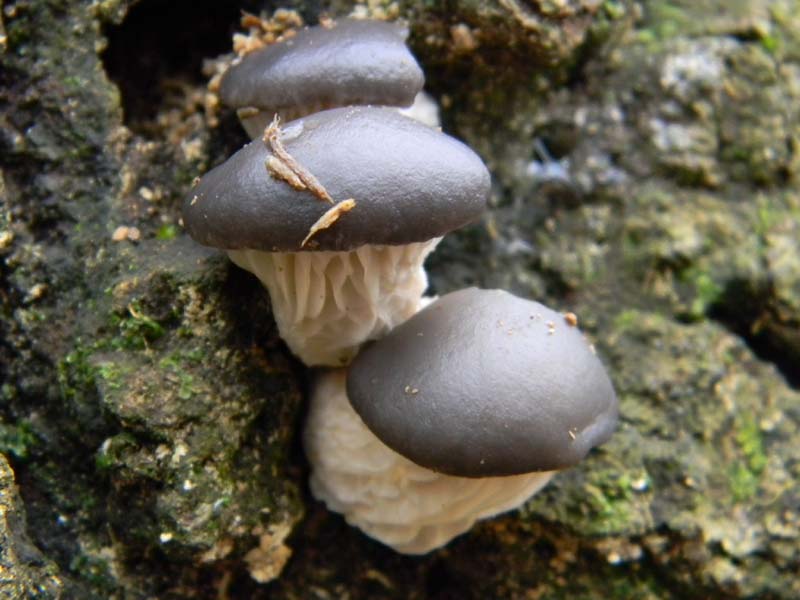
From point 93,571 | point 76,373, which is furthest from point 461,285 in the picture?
point 93,571

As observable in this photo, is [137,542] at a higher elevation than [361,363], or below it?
below

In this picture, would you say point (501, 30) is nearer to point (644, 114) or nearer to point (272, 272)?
point (644, 114)

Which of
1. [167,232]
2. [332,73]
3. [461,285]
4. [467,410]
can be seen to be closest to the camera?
[467,410]

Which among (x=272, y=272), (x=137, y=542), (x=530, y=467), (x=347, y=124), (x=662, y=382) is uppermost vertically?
(x=347, y=124)

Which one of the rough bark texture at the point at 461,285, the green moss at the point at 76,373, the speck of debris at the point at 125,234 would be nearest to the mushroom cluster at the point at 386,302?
the rough bark texture at the point at 461,285

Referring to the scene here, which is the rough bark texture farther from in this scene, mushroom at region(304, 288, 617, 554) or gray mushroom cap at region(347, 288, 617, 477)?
gray mushroom cap at region(347, 288, 617, 477)

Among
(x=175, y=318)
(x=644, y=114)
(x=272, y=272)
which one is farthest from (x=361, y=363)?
(x=644, y=114)

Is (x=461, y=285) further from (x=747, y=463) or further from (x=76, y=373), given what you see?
(x=76, y=373)
